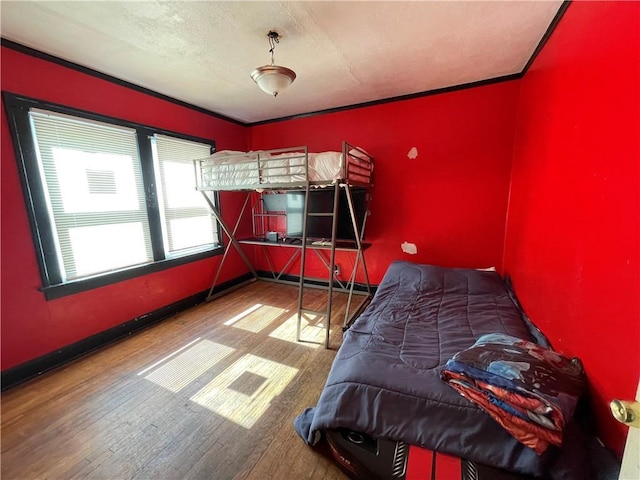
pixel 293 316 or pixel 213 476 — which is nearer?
pixel 213 476

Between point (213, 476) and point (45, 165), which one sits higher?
point (45, 165)

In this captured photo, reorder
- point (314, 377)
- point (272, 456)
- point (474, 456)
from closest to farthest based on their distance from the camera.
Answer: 1. point (474, 456)
2. point (272, 456)
3. point (314, 377)

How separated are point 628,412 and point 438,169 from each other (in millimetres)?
2627

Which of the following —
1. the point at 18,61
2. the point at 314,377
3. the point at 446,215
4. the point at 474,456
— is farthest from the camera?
the point at 446,215

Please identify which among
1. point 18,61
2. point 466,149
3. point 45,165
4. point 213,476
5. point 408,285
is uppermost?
point 18,61

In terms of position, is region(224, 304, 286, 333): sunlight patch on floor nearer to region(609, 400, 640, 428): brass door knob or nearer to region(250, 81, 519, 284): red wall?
region(250, 81, 519, 284): red wall

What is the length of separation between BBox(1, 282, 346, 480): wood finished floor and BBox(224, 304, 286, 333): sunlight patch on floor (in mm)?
45

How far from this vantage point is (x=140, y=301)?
8.40 feet

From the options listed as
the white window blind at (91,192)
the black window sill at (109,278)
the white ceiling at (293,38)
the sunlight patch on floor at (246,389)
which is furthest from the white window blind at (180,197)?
the sunlight patch on floor at (246,389)

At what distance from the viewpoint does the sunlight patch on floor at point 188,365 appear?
1850 mm

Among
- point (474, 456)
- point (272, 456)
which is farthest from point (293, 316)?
point (474, 456)

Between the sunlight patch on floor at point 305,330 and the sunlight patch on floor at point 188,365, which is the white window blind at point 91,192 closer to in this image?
the sunlight patch on floor at point 188,365

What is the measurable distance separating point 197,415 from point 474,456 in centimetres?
152

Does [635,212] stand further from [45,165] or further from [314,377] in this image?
[45,165]
